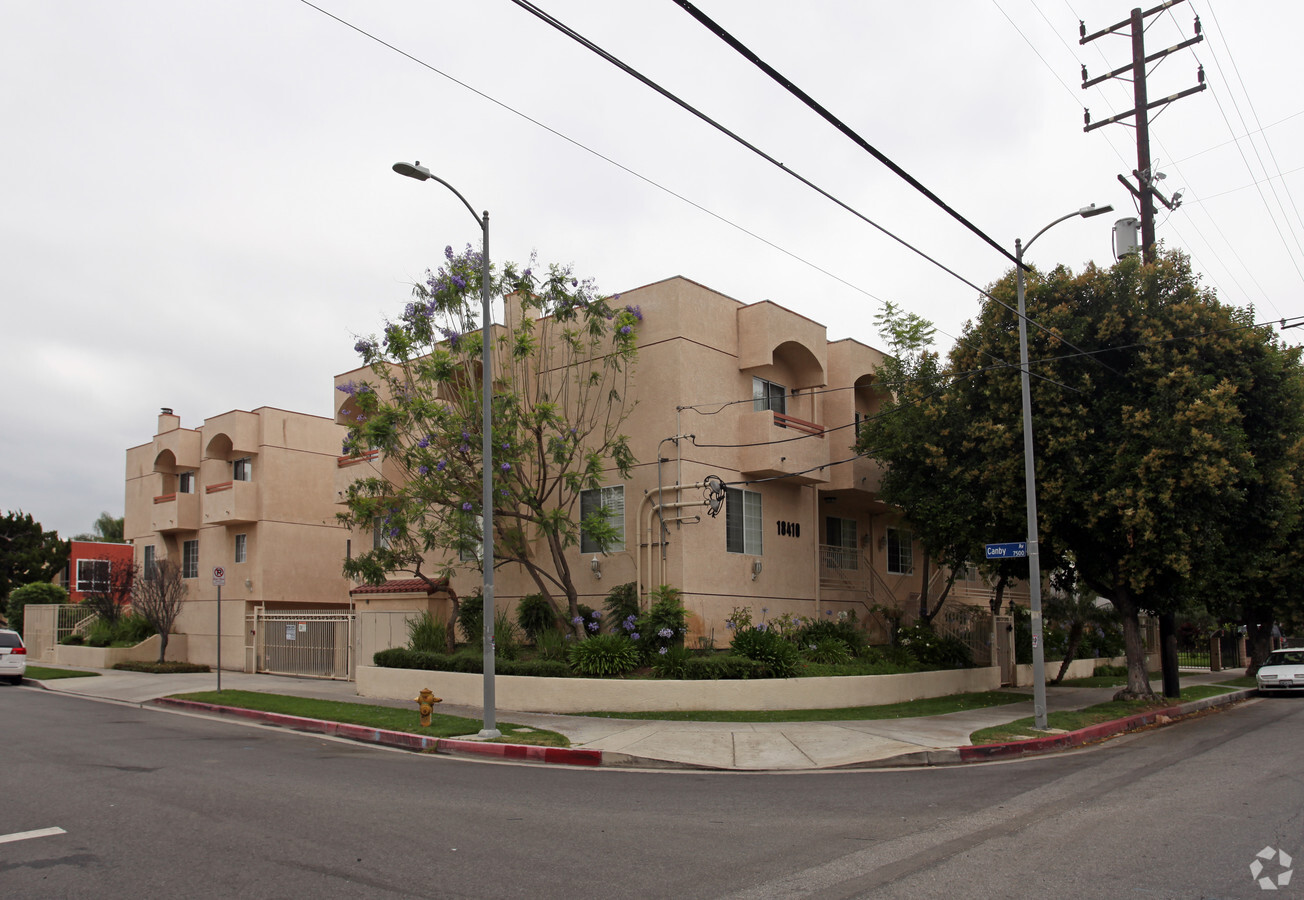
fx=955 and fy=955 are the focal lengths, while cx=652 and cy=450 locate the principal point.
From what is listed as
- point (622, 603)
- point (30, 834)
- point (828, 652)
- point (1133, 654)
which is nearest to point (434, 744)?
point (30, 834)

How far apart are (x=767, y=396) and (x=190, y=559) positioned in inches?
887

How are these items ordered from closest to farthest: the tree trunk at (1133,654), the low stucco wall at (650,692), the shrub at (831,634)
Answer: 1. the low stucco wall at (650,692)
2. the tree trunk at (1133,654)
3. the shrub at (831,634)

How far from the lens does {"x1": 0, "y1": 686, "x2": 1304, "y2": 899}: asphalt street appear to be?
6.57 m

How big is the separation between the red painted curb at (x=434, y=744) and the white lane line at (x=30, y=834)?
6.45 metres

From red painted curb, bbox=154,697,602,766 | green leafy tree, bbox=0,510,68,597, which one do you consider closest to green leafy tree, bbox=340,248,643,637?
red painted curb, bbox=154,697,602,766

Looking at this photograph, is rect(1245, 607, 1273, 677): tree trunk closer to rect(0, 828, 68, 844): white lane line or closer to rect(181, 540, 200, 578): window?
rect(0, 828, 68, 844): white lane line

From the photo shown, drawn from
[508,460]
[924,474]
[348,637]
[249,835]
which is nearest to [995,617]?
[924,474]

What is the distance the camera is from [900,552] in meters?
28.9

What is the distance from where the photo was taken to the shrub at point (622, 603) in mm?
20469

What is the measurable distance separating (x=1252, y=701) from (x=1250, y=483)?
9258mm

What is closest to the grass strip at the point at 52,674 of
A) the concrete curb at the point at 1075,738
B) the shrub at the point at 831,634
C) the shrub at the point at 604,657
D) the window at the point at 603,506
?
the window at the point at 603,506

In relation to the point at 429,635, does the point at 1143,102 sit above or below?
above

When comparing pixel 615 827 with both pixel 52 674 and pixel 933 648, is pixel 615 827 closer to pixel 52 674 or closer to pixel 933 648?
pixel 933 648

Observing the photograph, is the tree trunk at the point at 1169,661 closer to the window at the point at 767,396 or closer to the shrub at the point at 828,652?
the shrub at the point at 828,652
